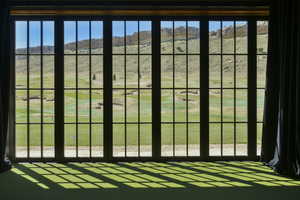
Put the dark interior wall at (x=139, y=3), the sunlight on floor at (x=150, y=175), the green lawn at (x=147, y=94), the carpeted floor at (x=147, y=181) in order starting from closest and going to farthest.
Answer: the carpeted floor at (x=147, y=181) → the sunlight on floor at (x=150, y=175) → the dark interior wall at (x=139, y=3) → the green lawn at (x=147, y=94)

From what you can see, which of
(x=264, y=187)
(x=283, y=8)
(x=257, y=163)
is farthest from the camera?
(x=257, y=163)

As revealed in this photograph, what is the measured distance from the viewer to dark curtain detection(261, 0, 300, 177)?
515 centimetres

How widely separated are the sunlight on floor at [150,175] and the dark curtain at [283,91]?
30 cm

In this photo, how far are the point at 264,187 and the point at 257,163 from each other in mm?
1247

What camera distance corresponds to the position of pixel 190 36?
6.00 metres

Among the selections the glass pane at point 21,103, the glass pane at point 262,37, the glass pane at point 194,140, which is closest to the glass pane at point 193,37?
the glass pane at point 262,37

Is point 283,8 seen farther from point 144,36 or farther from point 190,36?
point 144,36

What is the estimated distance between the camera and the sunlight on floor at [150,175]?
4703 mm

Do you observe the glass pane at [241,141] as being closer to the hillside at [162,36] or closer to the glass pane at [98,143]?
the hillside at [162,36]

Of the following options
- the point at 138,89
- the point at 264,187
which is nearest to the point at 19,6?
the point at 138,89

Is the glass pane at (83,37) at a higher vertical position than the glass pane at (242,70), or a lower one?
higher

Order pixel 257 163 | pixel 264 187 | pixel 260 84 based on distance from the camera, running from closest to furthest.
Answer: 1. pixel 264 187
2. pixel 257 163
3. pixel 260 84

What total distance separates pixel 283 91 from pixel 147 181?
2344 millimetres

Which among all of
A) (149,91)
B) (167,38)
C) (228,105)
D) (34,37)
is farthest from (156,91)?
(34,37)
